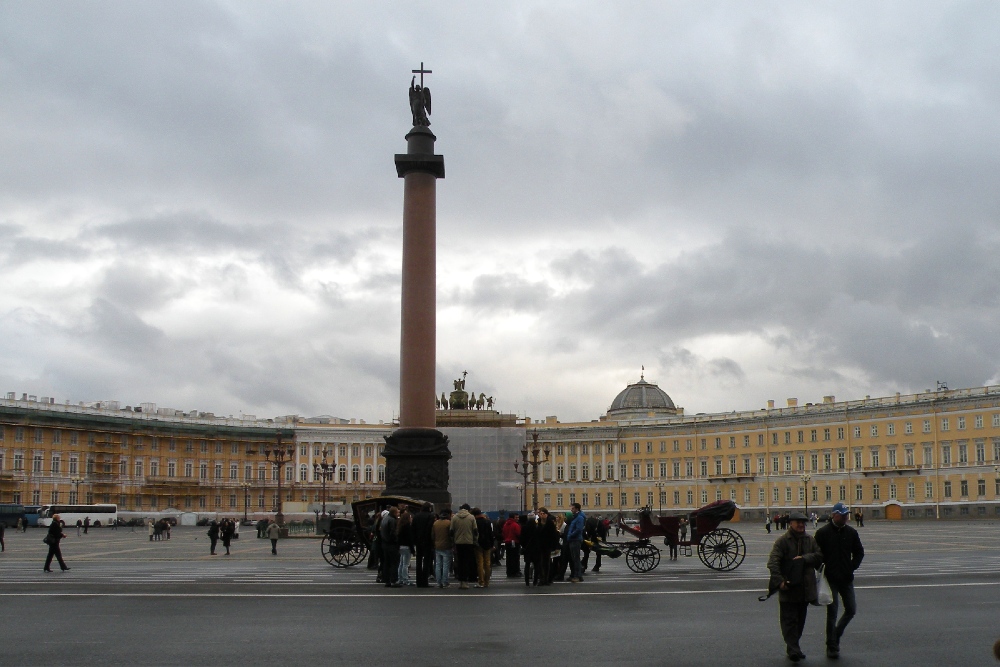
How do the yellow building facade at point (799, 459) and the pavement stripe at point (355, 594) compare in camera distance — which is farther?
the yellow building facade at point (799, 459)

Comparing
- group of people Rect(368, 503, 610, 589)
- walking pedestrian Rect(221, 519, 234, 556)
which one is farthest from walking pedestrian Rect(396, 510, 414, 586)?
walking pedestrian Rect(221, 519, 234, 556)

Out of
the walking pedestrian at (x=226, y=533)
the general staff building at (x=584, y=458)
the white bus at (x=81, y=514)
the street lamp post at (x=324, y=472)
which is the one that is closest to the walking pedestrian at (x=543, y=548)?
the walking pedestrian at (x=226, y=533)

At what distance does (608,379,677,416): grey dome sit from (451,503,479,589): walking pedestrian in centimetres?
12698

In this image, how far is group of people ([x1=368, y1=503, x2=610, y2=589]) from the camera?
70.3 feet

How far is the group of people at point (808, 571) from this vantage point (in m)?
11.3

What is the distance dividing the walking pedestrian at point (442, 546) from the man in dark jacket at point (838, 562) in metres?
10.6

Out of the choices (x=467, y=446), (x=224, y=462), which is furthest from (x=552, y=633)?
(x=224, y=462)

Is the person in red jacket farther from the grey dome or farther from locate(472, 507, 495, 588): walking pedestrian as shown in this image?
the grey dome

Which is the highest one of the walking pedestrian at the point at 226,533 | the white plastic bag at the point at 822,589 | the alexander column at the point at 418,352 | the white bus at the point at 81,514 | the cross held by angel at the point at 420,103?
the cross held by angel at the point at 420,103

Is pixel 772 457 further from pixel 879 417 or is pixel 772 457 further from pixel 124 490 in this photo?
pixel 124 490

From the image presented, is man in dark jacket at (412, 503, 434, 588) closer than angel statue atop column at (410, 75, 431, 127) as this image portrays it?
Yes

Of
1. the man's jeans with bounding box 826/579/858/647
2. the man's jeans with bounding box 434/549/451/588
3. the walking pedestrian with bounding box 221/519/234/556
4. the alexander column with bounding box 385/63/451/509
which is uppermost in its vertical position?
the alexander column with bounding box 385/63/451/509

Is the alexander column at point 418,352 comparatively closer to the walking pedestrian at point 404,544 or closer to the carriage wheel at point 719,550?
the carriage wheel at point 719,550

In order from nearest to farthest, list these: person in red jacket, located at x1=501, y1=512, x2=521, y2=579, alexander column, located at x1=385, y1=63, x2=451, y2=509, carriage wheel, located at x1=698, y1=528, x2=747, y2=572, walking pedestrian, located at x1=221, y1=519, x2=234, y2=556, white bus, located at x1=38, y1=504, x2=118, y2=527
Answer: person in red jacket, located at x1=501, y1=512, x2=521, y2=579 → carriage wheel, located at x1=698, y1=528, x2=747, y2=572 → walking pedestrian, located at x1=221, y1=519, x2=234, y2=556 → alexander column, located at x1=385, y1=63, x2=451, y2=509 → white bus, located at x1=38, y1=504, x2=118, y2=527
